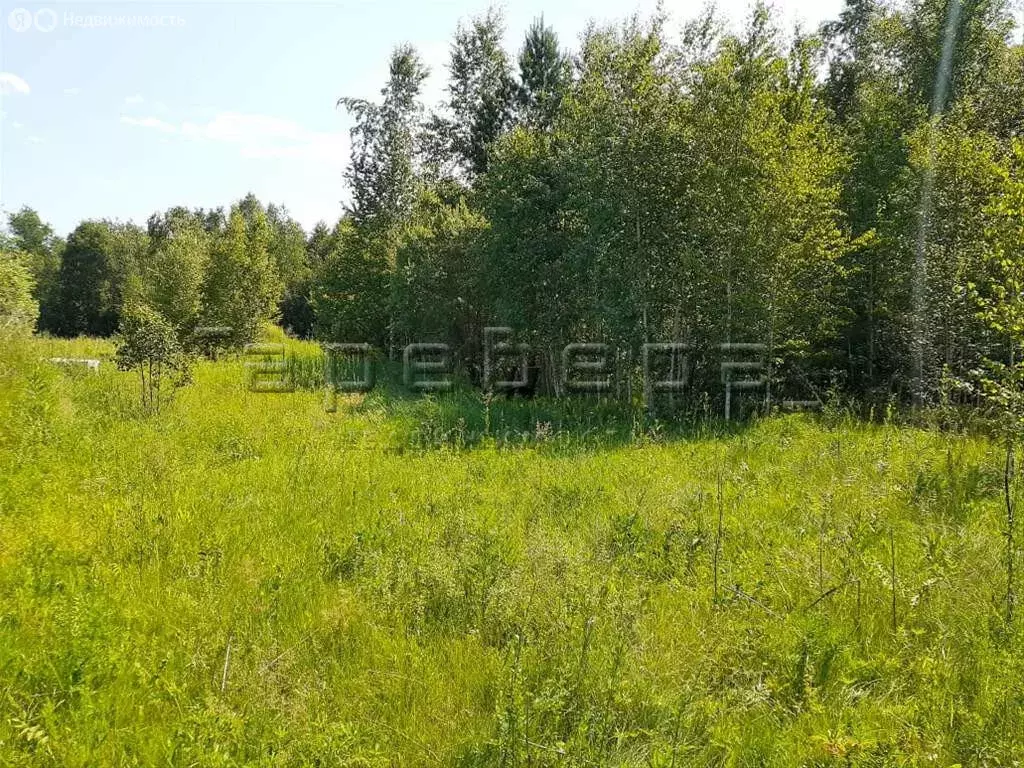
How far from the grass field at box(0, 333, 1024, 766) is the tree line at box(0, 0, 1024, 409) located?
233cm

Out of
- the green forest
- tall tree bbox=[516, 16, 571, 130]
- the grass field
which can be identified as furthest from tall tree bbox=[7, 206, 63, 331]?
the grass field

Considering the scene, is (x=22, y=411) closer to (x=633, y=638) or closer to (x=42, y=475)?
(x=42, y=475)

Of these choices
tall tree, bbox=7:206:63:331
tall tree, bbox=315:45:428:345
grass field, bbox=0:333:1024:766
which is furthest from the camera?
tall tree, bbox=7:206:63:331

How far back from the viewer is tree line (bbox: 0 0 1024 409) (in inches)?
450

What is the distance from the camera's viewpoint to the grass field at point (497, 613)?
9.66 feet

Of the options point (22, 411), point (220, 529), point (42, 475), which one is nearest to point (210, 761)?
point (220, 529)

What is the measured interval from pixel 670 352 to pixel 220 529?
35.9ft

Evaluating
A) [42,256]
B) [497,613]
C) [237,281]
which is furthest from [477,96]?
[42,256]

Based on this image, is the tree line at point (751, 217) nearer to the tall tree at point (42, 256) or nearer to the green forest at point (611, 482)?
the green forest at point (611, 482)

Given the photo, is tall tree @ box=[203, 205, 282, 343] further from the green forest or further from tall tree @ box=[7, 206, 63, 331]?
tall tree @ box=[7, 206, 63, 331]

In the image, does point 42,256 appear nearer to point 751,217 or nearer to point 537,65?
Answer: point 537,65

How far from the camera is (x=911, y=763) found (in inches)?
108

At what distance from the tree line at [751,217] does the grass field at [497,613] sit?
2333 millimetres

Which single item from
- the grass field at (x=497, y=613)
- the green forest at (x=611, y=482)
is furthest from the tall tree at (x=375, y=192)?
the grass field at (x=497, y=613)
